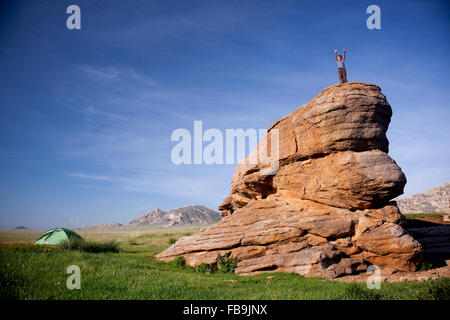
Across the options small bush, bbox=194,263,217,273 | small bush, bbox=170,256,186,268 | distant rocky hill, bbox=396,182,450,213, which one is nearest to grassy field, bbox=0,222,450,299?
small bush, bbox=194,263,217,273

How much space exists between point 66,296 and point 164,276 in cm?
586

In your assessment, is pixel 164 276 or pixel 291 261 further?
pixel 291 261

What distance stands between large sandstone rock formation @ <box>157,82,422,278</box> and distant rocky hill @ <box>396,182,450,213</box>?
279 ft

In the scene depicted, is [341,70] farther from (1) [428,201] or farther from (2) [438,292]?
(1) [428,201]

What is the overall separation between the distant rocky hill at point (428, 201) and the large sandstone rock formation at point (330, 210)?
85.0 metres

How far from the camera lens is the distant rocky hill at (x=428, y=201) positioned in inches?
3602

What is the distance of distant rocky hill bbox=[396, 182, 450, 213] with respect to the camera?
3602 inches

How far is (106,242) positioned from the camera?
91.1ft

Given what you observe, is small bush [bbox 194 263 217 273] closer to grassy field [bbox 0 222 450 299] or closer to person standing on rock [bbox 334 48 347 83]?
grassy field [bbox 0 222 450 299]

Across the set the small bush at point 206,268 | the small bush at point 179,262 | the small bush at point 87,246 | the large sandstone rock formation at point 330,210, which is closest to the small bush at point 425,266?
the large sandstone rock formation at point 330,210

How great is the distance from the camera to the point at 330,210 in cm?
2109

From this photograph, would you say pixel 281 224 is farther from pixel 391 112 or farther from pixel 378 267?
pixel 391 112
